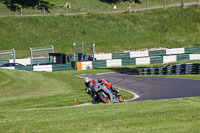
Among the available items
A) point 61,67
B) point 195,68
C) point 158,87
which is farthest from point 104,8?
point 158,87

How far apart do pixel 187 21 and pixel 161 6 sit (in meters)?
7.29

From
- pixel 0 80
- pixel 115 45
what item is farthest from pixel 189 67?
pixel 115 45

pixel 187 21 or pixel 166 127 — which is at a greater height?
pixel 187 21

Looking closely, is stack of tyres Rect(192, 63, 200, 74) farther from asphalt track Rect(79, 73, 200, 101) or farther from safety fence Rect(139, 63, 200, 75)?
asphalt track Rect(79, 73, 200, 101)

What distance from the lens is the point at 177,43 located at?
189 ft

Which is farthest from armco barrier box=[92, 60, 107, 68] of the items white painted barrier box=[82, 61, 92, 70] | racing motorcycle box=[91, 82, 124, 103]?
racing motorcycle box=[91, 82, 124, 103]

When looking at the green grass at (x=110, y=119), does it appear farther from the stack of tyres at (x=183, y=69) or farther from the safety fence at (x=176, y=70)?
the stack of tyres at (x=183, y=69)

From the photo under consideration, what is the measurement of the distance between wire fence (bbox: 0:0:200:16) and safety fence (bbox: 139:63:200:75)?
31921mm

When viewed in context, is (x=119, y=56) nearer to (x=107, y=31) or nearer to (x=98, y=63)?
(x=98, y=63)

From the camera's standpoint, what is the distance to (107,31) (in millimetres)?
60500

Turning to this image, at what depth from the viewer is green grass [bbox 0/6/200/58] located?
55531 mm

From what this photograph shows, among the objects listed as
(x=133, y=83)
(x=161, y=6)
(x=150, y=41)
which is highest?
(x=161, y=6)

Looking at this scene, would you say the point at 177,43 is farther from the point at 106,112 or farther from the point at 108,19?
the point at 106,112

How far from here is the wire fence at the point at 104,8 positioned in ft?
203
